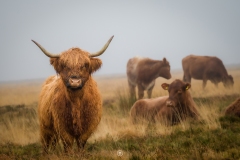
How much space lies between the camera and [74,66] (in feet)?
18.1

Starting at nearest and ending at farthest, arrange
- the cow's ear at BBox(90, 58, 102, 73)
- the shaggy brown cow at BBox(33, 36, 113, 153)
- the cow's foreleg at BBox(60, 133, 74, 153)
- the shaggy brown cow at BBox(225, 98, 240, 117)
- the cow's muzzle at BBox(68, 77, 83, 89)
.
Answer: the cow's muzzle at BBox(68, 77, 83, 89)
the shaggy brown cow at BBox(33, 36, 113, 153)
the cow's foreleg at BBox(60, 133, 74, 153)
the cow's ear at BBox(90, 58, 102, 73)
the shaggy brown cow at BBox(225, 98, 240, 117)

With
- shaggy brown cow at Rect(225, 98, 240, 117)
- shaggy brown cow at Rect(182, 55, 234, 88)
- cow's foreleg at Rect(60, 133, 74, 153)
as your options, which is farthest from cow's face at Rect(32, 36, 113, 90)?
shaggy brown cow at Rect(182, 55, 234, 88)

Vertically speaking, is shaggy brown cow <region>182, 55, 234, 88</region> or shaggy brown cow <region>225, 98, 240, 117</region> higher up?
shaggy brown cow <region>225, 98, 240, 117</region>

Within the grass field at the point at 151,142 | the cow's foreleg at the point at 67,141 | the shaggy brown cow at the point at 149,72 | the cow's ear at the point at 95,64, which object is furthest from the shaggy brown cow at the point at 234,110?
the shaggy brown cow at the point at 149,72

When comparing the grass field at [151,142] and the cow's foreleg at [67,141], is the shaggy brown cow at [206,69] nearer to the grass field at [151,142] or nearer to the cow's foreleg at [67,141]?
the grass field at [151,142]

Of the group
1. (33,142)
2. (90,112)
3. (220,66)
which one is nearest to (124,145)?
(90,112)

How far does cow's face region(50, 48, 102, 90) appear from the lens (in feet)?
17.6

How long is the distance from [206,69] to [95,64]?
16.7m

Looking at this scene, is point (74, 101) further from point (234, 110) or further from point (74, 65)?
point (234, 110)

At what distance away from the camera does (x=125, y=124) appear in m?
9.87

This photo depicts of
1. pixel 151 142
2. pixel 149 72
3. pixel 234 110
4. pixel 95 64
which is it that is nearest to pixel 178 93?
pixel 234 110

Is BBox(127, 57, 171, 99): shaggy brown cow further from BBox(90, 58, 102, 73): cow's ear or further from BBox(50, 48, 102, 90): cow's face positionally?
BBox(50, 48, 102, 90): cow's face

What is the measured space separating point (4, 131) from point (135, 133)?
15.0ft

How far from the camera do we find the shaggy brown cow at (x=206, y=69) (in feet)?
68.8
